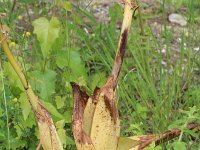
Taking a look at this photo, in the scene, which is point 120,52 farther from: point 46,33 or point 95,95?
point 46,33

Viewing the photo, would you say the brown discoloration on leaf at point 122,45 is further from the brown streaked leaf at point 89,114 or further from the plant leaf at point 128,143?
the plant leaf at point 128,143

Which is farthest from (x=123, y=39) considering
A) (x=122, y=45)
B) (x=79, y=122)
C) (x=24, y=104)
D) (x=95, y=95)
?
(x=24, y=104)

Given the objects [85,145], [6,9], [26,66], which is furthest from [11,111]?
[6,9]

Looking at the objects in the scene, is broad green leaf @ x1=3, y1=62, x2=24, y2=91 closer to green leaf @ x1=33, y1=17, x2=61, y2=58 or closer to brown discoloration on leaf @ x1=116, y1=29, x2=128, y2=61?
green leaf @ x1=33, y1=17, x2=61, y2=58

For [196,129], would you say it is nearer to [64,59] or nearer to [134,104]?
[134,104]

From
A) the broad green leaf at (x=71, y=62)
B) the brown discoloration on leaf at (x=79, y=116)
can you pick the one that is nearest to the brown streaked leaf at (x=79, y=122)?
the brown discoloration on leaf at (x=79, y=116)

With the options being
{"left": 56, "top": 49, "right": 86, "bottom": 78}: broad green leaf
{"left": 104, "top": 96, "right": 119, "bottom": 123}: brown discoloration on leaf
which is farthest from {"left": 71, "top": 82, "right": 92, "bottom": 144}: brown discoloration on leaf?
{"left": 56, "top": 49, "right": 86, "bottom": 78}: broad green leaf
